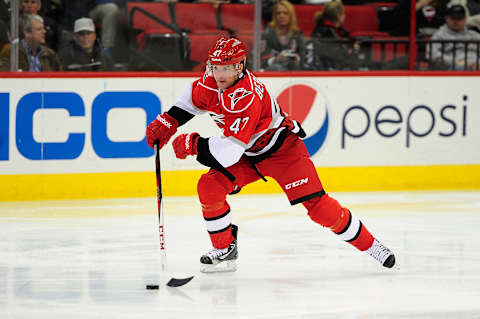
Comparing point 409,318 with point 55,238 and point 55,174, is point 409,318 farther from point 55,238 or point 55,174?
point 55,174

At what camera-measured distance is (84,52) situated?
6.91 m

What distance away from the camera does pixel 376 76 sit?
7516 millimetres

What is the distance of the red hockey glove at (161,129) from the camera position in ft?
14.5

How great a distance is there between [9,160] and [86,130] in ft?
1.94

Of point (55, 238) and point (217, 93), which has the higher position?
point (217, 93)

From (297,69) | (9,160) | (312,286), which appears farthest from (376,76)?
(312,286)

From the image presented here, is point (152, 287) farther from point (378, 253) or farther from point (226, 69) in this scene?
point (378, 253)

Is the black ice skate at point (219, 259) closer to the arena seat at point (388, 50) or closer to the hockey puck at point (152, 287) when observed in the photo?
the hockey puck at point (152, 287)

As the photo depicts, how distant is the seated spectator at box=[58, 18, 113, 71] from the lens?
679 cm

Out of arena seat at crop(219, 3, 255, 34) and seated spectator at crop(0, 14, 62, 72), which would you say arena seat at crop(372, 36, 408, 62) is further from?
seated spectator at crop(0, 14, 62, 72)

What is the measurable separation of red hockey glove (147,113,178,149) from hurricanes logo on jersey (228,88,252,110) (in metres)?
0.42

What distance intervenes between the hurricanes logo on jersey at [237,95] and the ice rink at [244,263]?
85 cm

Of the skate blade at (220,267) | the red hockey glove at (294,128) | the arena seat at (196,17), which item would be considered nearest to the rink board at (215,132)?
the arena seat at (196,17)

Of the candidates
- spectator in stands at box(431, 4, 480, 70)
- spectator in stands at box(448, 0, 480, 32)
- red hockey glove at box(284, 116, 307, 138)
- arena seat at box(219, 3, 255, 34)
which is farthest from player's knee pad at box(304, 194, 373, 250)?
spectator in stands at box(448, 0, 480, 32)
